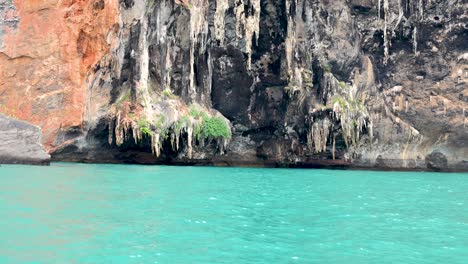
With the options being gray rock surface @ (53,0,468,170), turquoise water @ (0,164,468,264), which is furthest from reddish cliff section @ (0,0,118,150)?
turquoise water @ (0,164,468,264)

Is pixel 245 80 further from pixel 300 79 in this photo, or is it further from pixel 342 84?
pixel 342 84

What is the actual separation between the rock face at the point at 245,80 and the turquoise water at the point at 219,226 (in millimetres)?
21709

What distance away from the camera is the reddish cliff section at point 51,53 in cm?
4319

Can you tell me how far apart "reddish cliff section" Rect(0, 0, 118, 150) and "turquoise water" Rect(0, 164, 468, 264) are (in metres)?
22.9

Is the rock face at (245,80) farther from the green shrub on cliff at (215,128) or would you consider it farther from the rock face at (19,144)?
the rock face at (19,144)

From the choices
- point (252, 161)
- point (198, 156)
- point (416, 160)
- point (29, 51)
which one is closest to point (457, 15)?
point (416, 160)

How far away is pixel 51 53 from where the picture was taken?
145 ft

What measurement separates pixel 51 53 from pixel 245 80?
15427 mm

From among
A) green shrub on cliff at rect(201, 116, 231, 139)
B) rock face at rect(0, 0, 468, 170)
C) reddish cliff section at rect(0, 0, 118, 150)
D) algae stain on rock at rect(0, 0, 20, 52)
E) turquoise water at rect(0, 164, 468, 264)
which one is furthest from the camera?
algae stain on rock at rect(0, 0, 20, 52)

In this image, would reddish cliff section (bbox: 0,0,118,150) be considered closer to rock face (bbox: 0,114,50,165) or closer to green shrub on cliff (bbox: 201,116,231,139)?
rock face (bbox: 0,114,50,165)

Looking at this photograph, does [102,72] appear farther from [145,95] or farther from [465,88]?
[465,88]

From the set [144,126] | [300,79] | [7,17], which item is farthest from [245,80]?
[7,17]

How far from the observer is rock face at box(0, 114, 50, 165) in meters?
33.0

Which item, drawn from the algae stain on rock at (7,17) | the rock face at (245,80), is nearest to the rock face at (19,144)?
the rock face at (245,80)
